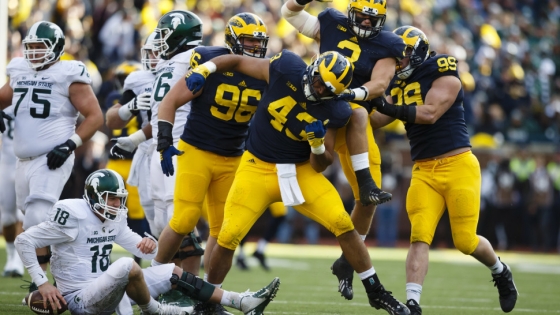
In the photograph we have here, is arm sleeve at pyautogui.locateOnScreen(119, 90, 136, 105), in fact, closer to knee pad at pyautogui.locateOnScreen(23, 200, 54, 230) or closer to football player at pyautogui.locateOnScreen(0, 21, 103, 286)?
football player at pyautogui.locateOnScreen(0, 21, 103, 286)

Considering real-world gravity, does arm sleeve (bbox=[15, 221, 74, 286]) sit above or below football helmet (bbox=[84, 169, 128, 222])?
below

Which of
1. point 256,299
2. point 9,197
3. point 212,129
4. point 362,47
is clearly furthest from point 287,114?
point 9,197

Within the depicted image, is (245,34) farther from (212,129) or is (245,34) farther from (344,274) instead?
(344,274)

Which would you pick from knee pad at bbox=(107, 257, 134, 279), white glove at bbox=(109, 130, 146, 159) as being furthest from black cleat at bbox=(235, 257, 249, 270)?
knee pad at bbox=(107, 257, 134, 279)

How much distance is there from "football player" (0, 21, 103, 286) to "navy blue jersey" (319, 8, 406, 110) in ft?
6.76

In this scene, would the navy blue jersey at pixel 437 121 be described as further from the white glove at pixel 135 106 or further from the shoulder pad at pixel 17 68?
the shoulder pad at pixel 17 68

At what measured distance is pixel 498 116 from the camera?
1617 cm

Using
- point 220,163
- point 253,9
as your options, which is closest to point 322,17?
point 220,163

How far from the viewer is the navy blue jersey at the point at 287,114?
6012mm

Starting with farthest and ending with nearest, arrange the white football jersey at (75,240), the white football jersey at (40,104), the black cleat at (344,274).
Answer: the white football jersey at (40,104) < the black cleat at (344,274) < the white football jersey at (75,240)

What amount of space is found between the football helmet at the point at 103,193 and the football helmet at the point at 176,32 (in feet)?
5.55

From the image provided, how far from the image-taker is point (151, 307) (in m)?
5.74

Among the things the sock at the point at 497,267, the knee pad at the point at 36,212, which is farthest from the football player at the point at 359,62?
the knee pad at the point at 36,212

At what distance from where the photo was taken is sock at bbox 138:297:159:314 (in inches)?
225
